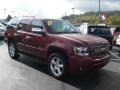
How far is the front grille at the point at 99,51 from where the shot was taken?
777 cm

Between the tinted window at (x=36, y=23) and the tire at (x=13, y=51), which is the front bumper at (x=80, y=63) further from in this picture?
the tire at (x=13, y=51)

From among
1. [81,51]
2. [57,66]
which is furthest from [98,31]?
[81,51]

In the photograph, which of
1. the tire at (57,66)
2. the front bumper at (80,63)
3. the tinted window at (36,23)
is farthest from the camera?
the tinted window at (36,23)

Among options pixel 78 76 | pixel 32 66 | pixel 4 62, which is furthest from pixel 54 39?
pixel 4 62

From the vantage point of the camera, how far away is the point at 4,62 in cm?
1068

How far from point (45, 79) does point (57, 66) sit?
0.55 metres

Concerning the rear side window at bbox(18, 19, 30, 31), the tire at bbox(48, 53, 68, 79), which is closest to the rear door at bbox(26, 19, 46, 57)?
the rear side window at bbox(18, 19, 30, 31)

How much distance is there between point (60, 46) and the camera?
7.93 metres

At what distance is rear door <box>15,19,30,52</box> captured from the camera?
10.0 m

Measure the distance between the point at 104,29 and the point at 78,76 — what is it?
601cm

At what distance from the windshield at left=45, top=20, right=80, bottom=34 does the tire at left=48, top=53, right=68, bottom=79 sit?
0.89 metres

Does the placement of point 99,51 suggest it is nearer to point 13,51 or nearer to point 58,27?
point 58,27

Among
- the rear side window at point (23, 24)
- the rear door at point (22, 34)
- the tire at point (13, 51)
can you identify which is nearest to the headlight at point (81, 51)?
the rear door at point (22, 34)

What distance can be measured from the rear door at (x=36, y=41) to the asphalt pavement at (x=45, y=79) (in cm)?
61
